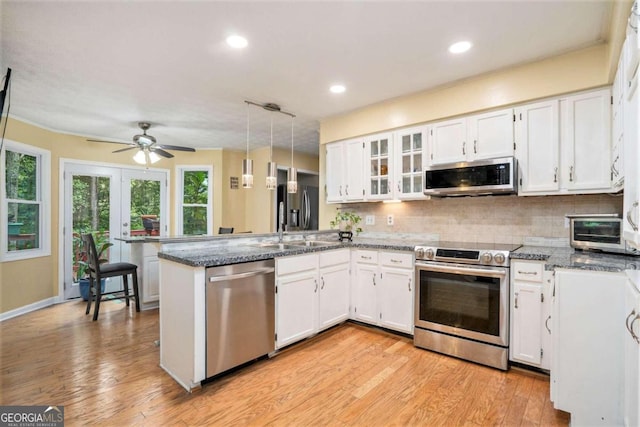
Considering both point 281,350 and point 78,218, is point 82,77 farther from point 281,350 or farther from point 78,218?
point 281,350

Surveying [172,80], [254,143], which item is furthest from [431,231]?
[254,143]

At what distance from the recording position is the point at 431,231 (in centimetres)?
344

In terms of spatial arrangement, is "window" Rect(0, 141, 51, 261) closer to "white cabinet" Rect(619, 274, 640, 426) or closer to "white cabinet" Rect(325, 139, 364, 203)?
"white cabinet" Rect(325, 139, 364, 203)

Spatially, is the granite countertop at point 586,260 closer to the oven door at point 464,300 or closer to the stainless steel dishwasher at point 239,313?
the oven door at point 464,300

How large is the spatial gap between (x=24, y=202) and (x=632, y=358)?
598cm

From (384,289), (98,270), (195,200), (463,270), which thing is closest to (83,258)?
(98,270)

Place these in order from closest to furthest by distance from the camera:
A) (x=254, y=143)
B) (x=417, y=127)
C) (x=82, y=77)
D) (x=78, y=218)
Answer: (x=82, y=77) < (x=417, y=127) < (x=78, y=218) < (x=254, y=143)

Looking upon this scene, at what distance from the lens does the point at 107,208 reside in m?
4.97

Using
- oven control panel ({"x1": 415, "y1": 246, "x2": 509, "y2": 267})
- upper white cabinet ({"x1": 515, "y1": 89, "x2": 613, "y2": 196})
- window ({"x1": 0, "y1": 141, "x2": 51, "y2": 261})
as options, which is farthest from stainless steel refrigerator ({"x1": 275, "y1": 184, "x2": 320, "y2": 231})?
upper white cabinet ({"x1": 515, "y1": 89, "x2": 613, "y2": 196})

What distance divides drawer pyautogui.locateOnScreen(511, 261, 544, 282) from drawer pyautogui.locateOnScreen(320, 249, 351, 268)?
154cm

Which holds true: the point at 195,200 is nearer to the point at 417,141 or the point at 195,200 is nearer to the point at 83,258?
the point at 83,258

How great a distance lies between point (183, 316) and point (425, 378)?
1.85 meters

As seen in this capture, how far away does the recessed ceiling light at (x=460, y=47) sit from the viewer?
229cm

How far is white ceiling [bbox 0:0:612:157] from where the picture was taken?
1904 mm
